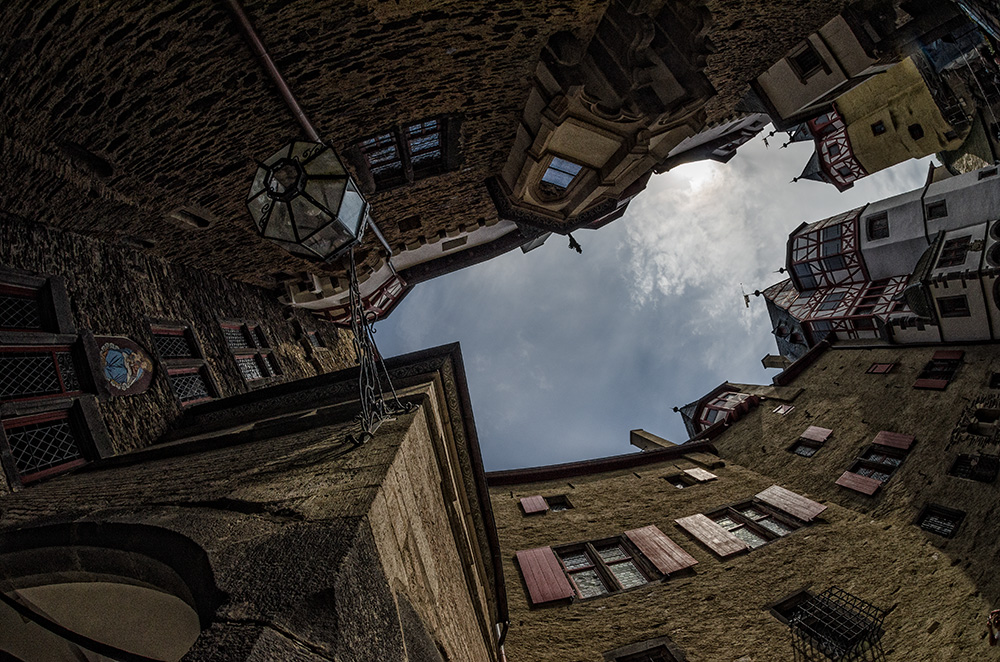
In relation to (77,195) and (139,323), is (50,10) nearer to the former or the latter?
(77,195)

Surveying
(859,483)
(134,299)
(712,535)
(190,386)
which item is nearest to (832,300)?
(859,483)

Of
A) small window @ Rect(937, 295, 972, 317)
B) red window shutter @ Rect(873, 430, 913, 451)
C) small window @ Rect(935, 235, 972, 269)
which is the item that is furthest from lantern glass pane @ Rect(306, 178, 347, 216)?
small window @ Rect(935, 235, 972, 269)

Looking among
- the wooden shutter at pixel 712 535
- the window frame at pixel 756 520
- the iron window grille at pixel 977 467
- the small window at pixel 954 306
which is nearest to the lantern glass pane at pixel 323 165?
the wooden shutter at pixel 712 535

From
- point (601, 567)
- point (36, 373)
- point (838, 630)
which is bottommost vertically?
point (838, 630)

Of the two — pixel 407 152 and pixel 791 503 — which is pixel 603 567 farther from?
pixel 407 152

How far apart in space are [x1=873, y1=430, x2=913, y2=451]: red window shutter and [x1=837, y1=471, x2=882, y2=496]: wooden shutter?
1.26 m

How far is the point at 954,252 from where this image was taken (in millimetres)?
17016

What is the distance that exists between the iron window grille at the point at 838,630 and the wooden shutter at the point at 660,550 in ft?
6.18

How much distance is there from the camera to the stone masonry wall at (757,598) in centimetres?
621

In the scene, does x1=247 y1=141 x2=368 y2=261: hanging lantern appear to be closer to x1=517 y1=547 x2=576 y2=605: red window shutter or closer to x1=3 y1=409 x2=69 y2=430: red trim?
x1=3 y1=409 x2=69 y2=430: red trim

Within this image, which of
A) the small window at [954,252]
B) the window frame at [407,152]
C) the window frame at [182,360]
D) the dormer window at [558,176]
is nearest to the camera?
the window frame at [182,360]

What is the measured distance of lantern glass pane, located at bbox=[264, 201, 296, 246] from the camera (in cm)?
357

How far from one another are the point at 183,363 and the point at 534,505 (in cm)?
823

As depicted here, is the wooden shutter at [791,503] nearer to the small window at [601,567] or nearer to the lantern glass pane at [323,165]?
the small window at [601,567]
